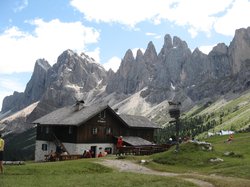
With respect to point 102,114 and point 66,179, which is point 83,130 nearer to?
point 102,114

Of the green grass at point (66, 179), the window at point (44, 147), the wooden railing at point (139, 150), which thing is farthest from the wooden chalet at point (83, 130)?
the green grass at point (66, 179)

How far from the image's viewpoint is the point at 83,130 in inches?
2653

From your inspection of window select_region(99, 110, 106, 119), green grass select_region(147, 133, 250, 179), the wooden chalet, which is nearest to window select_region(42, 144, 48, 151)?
the wooden chalet

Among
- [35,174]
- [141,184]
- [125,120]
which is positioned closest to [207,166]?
[141,184]

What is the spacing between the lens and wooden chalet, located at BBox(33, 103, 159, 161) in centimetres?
6650

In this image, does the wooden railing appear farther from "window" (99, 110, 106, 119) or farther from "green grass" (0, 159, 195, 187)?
"green grass" (0, 159, 195, 187)

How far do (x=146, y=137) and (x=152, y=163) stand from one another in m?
43.7

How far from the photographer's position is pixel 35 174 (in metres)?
28.9

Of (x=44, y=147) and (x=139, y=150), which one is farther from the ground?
(x=44, y=147)

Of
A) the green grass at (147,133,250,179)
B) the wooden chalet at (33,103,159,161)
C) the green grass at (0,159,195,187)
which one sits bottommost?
the green grass at (0,159,195,187)

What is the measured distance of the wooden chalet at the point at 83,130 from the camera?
66.5 m

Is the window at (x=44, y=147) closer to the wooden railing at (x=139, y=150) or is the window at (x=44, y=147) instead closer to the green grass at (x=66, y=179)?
the wooden railing at (x=139, y=150)

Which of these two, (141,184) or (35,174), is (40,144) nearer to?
(35,174)

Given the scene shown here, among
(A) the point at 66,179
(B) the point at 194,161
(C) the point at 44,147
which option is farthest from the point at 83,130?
(A) the point at 66,179
